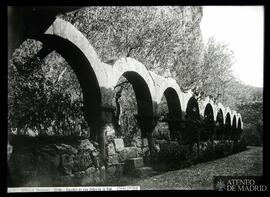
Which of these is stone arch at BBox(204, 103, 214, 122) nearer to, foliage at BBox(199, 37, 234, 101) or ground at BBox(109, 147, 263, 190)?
foliage at BBox(199, 37, 234, 101)

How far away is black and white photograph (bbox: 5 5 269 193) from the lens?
5.03m

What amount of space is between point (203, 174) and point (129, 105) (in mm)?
2095

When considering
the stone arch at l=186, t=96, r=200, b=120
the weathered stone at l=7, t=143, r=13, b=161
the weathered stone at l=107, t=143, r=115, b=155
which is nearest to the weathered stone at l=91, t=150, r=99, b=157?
the weathered stone at l=107, t=143, r=115, b=155

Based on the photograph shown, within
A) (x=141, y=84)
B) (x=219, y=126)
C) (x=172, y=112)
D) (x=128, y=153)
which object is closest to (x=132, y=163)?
(x=128, y=153)

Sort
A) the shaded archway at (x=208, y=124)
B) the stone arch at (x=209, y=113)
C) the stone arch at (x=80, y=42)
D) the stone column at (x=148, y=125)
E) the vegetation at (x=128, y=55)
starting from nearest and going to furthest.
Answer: the stone arch at (x=80, y=42), the vegetation at (x=128, y=55), the stone column at (x=148, y=125), the stone arch at (x=209, y=113), the shaded archway at (x=208, y=124)

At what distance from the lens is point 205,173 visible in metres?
5.70

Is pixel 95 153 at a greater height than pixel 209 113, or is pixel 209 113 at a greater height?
pixel 209 113

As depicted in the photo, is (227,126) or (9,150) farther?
(227,126)

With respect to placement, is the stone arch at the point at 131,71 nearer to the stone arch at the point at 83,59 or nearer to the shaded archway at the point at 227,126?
the stone arch at the point at 83,59

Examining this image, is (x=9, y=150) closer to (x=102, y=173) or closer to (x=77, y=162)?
(x=77, y=162)

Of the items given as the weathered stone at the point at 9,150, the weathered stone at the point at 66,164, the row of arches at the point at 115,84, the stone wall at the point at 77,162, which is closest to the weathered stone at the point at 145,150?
the stone wall at the point at 77,162

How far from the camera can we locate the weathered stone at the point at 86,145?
5.20 metres

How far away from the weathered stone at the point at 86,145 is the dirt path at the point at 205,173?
848 millimetres
